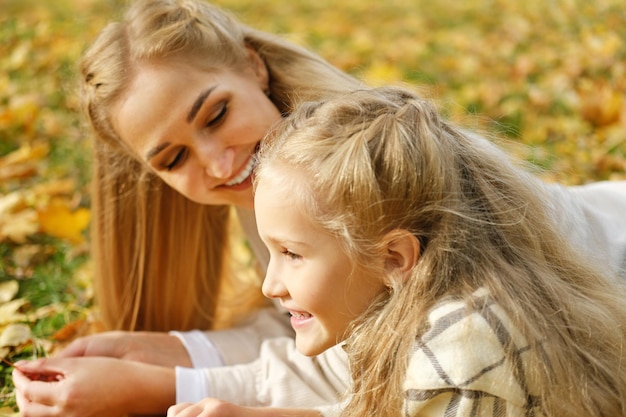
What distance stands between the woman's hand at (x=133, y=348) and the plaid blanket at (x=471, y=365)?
0.92m

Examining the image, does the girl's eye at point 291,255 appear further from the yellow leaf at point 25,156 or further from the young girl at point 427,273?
the yellow leaf at point 25,156

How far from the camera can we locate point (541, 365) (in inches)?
51.1

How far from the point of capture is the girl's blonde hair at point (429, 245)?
1.33 metres


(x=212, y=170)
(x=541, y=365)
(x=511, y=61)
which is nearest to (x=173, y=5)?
(x=212, y=170)

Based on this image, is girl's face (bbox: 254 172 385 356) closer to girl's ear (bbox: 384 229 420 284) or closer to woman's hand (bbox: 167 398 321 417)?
girl's ear (bbox: 384 229 420 284)

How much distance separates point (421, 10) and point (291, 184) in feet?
13.5

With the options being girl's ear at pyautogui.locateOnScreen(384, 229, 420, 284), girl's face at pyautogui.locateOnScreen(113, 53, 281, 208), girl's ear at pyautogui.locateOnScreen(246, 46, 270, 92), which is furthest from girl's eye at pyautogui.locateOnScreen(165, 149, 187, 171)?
girl's ear at pyautogui.locateOnScreen(384, 229, 420, 284)

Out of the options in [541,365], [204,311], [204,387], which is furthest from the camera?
[204,311]

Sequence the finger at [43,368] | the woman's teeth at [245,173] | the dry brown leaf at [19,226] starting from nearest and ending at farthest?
the finger at [43,368] → the woman's teeth at [245,173] → the dry brown leaf at [19,226]

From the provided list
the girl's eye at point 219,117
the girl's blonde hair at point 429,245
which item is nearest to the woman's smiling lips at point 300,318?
the girl's blonde hair at point 429,245

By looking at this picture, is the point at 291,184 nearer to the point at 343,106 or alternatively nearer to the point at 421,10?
the point at 343,106

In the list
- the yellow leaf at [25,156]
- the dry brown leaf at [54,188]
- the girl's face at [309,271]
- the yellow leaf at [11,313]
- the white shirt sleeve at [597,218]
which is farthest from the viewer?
the yellow leaf at [25,156]

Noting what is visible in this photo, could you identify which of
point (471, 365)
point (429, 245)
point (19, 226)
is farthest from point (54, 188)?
point (471, 365)

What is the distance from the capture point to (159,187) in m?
2.24
